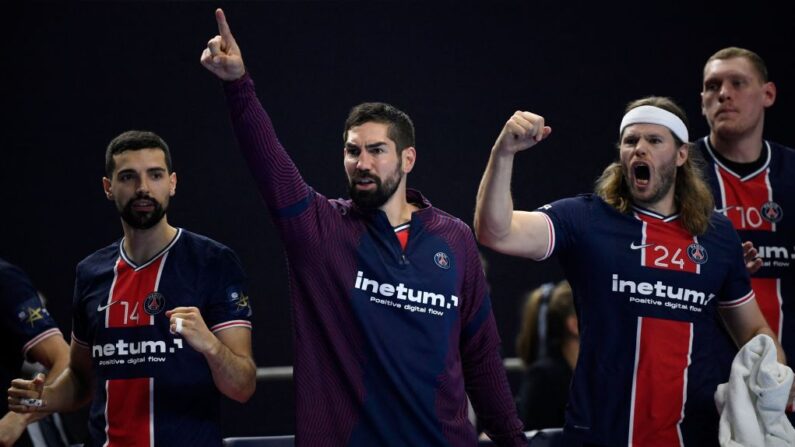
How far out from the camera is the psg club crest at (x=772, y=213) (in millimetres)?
3586

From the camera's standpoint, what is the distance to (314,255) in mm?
2768

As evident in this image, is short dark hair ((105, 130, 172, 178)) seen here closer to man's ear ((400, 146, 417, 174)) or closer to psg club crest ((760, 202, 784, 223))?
man's ear ((400, 146, 417, 174))

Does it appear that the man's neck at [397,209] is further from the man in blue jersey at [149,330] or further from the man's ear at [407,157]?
the man in blue jersey at [149,330]

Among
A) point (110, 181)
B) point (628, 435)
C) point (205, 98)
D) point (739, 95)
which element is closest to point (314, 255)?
point (110, 181)

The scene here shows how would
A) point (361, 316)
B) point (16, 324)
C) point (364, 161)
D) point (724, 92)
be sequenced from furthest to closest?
point (724, 92) → point (16, 324) → point (364, 161) → point (361, 316)

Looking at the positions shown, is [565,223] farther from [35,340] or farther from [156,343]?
[35,340]

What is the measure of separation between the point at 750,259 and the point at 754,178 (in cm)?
38

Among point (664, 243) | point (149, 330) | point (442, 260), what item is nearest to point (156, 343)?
point (149, 330)

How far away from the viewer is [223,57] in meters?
2.58

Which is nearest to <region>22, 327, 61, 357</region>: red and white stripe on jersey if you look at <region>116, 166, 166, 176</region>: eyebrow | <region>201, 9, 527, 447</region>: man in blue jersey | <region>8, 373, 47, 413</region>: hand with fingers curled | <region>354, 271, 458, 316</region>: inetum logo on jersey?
<region>8, 373, 47, 413</region>: hand with fingers curled

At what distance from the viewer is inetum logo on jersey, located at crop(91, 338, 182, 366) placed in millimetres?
2967

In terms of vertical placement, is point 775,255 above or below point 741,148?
below

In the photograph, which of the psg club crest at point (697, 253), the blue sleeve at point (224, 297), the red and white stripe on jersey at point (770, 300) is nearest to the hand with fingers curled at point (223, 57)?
the blue sleeve at point (224, 297)

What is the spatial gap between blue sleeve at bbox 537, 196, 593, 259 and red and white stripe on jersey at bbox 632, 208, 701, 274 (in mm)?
174
